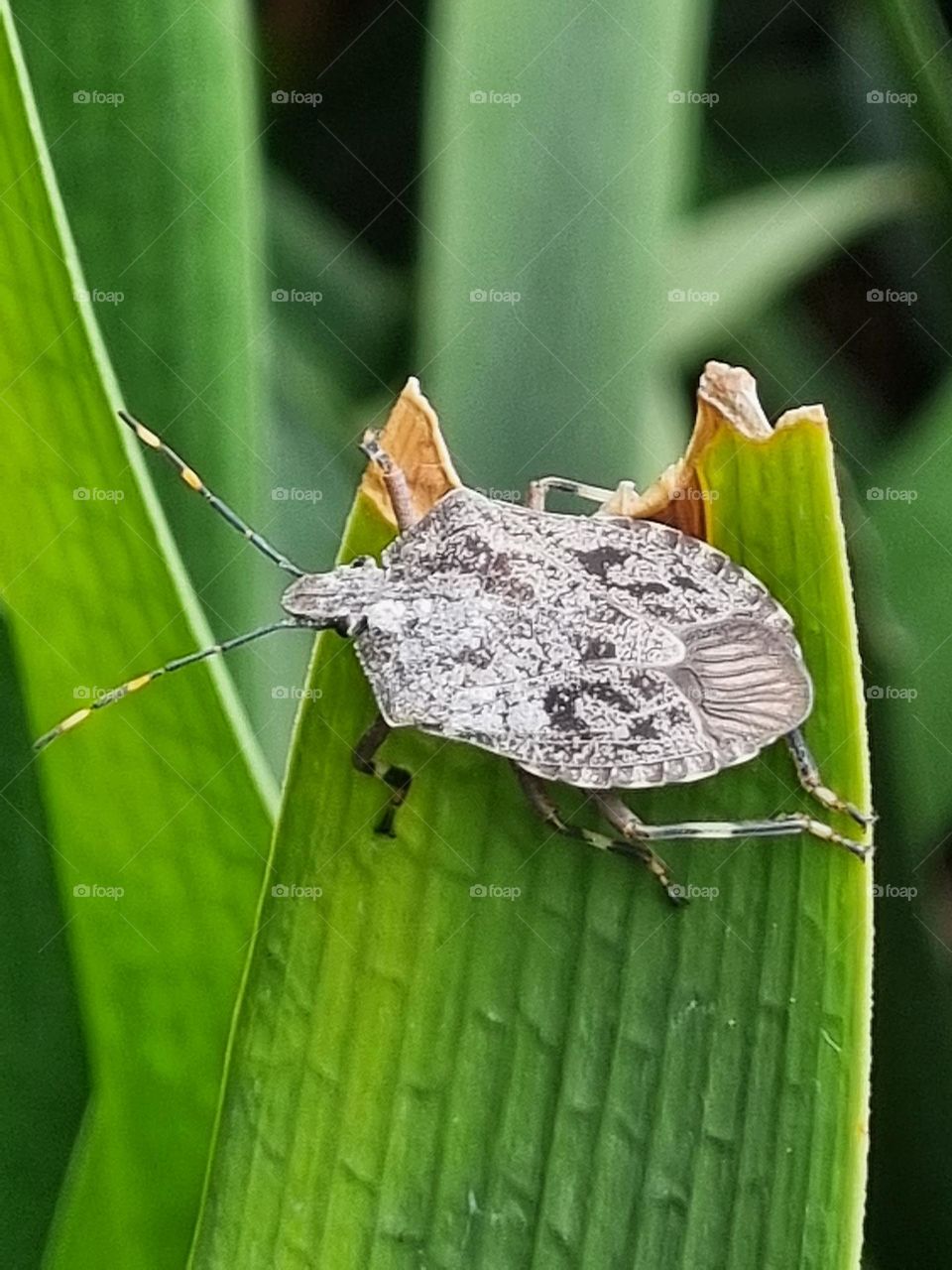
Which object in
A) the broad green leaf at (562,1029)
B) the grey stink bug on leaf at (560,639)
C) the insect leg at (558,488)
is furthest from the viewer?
the insect leg at (558,488)

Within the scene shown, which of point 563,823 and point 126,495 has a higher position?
point 126,495

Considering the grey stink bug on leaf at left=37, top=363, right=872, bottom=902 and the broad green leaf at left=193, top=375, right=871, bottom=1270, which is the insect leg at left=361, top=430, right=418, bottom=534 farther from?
the broad green leaf at left=193, top=375, right=871, bottom=1270

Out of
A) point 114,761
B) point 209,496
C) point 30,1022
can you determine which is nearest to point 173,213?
point 209,496

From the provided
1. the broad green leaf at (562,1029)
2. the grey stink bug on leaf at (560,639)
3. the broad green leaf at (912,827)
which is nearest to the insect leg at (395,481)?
the grey stink bug on leaf at (560,639)

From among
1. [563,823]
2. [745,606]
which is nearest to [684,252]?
[745,606]

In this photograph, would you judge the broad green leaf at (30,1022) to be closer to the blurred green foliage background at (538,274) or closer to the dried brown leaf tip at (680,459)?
the blurred green foliage background at (538,274)

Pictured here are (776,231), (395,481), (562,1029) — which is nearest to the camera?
(562,1029)

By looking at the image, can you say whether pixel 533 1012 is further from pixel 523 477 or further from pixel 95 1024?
pixel 523 477

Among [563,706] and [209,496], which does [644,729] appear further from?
[209,496]
